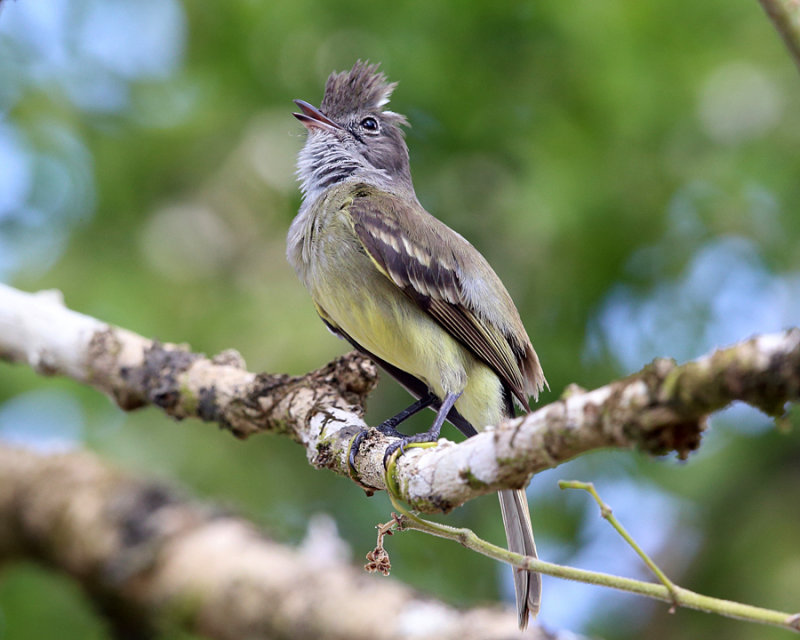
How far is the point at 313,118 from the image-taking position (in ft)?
14.9

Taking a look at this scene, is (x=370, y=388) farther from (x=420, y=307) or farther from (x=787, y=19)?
(x=787, y=19)

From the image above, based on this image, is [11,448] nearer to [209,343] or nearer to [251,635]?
[209,343]

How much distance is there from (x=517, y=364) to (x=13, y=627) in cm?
350

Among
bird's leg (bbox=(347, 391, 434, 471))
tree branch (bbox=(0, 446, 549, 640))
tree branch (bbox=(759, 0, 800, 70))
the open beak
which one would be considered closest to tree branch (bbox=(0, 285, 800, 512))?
bird's leg (bbox=(347, 391, 434, 471))

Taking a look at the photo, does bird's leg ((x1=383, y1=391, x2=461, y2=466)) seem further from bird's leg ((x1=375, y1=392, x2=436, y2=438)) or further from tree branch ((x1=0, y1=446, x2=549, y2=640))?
tree branch ((x1=0, y1=446, x2=549, y2=640))

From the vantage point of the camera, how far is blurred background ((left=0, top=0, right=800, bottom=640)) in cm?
512

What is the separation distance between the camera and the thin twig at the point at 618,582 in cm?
194

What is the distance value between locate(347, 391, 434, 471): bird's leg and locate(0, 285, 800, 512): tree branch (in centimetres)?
4

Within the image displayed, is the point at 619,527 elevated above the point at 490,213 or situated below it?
below

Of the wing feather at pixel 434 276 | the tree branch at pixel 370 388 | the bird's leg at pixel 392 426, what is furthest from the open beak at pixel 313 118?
the bird's leg at pixel 392 426

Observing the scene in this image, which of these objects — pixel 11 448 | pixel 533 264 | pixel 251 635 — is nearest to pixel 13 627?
pixel 11 448

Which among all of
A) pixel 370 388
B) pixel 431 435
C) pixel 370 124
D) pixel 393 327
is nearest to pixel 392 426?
pixel 370 388

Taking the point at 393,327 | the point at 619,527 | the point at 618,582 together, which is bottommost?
the point at 618,582

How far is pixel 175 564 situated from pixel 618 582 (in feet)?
10.5
